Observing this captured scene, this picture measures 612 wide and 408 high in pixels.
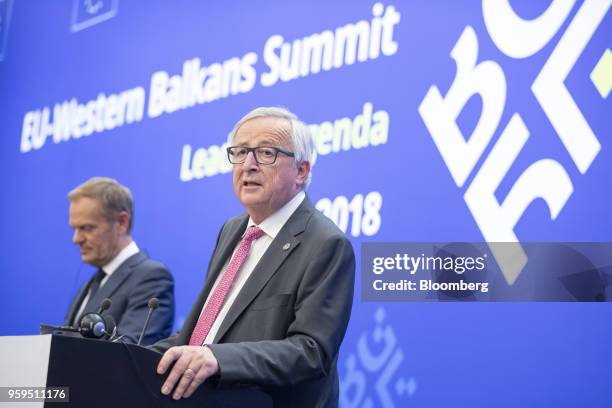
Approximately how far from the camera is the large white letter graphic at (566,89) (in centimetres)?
395

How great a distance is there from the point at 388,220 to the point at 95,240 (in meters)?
1.46

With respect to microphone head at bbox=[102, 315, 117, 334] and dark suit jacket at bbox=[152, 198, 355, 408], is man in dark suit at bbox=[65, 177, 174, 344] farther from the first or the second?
microphone head at bbox=[102, 315, 117, 334]

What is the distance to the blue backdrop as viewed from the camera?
3.95m

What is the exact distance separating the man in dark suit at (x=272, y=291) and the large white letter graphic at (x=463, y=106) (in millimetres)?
1442

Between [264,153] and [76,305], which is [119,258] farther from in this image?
[264,153]

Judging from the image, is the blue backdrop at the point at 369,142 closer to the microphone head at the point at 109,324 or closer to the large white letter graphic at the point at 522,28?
the large white letter graphic at the point at 522,28

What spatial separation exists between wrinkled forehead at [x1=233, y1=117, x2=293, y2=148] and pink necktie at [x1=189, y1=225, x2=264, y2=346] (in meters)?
0.29

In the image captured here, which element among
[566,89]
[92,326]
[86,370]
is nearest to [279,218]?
[92,326]

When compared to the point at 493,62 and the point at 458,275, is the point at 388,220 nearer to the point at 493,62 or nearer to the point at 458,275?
the point at 458,275

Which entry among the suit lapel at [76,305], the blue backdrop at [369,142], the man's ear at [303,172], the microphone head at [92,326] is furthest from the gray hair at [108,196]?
the microphone head at [92,326]

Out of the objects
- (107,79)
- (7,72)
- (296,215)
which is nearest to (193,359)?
(296,215)

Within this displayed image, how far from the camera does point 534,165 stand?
3973 millimetres

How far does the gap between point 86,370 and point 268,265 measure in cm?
82

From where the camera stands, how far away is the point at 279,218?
2.69m
